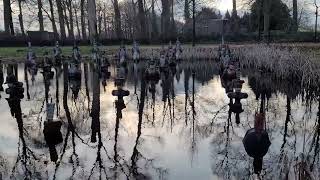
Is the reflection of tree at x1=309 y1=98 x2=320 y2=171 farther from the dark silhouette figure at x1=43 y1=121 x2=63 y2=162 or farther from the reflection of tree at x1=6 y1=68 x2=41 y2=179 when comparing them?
the dark silhouette figure at x1=43 y1=121 x2=63 y2=162

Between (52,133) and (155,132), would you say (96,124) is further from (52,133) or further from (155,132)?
(155,132)

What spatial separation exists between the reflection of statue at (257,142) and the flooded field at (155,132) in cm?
13

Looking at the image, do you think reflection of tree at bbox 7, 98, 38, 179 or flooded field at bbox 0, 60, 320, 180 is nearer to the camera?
reflection of tree at bbox 7, 98, 38, 179

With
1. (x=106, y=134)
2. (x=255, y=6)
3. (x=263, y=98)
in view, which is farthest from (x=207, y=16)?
(x=106, y=134)

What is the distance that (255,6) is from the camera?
5047cm

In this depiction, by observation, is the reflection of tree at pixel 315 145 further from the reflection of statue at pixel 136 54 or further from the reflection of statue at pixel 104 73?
the reflection of statue at pixel 136 54

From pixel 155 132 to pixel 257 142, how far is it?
14.0 feet

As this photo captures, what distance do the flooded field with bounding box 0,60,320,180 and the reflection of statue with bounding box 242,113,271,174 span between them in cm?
13

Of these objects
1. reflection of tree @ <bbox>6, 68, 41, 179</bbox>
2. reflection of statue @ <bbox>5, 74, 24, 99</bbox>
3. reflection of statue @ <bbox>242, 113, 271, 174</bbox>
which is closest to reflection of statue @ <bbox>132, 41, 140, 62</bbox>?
reflection of statue @ <bbox>5, 74, 24, 99</bbox>

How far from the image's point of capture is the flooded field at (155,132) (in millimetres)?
9461

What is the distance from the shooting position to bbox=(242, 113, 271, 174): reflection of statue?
8.68m

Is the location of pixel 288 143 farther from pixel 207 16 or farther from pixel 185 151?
pixel 207 16

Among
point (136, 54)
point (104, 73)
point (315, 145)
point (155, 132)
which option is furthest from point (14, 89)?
point (136, 54)

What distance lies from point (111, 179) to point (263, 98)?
10832 millimetres
